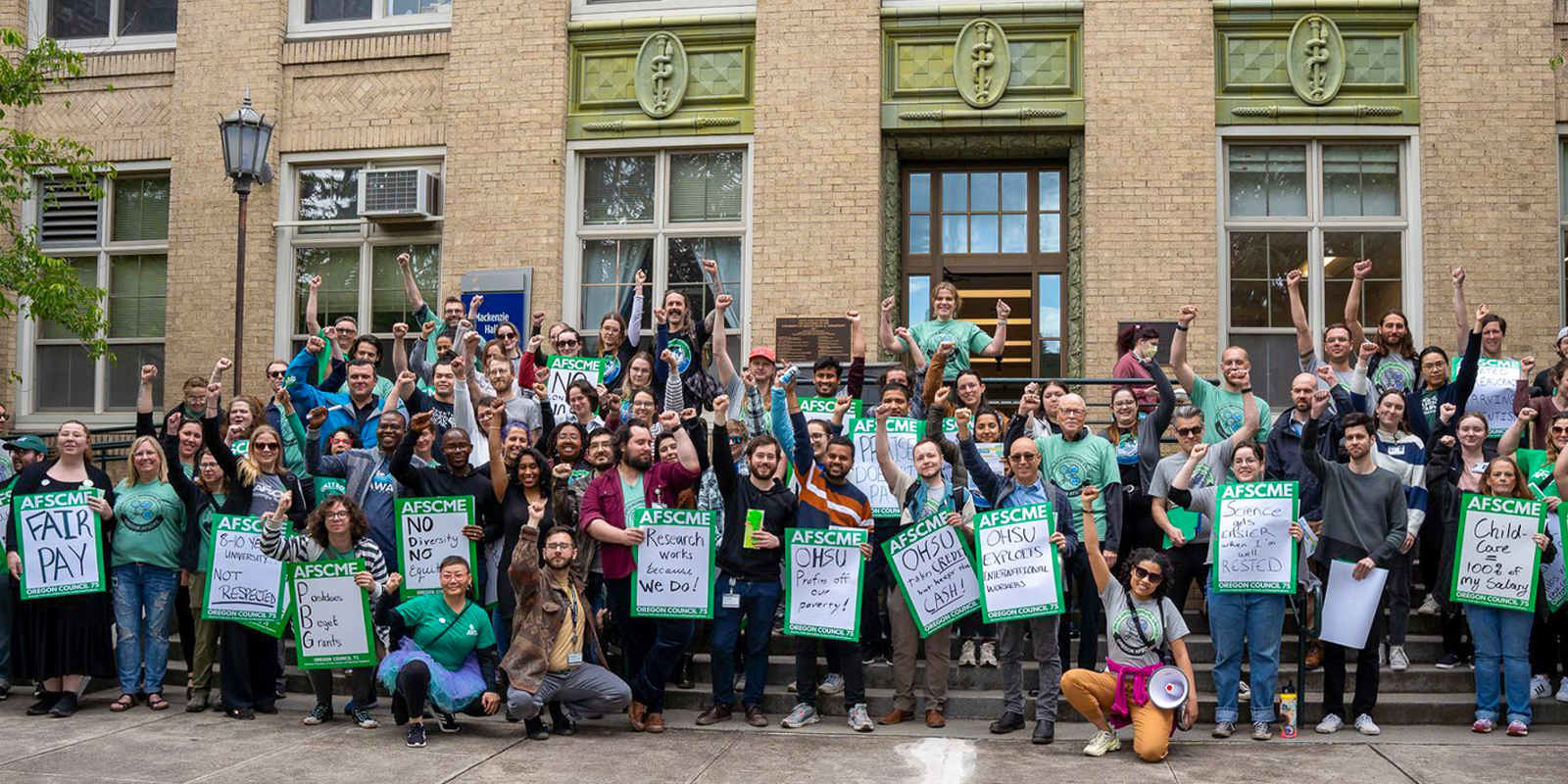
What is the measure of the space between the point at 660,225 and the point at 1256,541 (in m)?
8.31

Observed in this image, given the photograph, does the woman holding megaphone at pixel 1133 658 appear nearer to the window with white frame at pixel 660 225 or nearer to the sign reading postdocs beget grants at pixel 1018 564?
the sign reading postdocs beget grants at pixel 1018 564

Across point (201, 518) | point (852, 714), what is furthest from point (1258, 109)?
point (201, 518)

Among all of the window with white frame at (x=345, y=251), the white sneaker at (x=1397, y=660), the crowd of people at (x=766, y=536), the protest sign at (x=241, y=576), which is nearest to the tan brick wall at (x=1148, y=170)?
the crowd of people at (x=766, y=536)

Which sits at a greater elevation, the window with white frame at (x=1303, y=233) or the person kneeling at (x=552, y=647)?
the window with white frame at (x=1303, y=233)

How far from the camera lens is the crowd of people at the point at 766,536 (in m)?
9.22

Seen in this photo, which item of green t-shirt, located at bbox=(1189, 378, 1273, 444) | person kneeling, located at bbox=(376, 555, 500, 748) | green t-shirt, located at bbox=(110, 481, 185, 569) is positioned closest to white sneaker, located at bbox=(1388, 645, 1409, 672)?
green t-shirt, located at bbox=(1189, 378, 1273, 444)

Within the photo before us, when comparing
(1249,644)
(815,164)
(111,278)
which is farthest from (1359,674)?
A: (111,278)

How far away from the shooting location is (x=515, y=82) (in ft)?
51.6

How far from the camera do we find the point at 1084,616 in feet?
31.5

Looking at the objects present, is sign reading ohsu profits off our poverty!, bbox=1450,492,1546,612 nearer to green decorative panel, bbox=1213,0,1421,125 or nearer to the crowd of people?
the crowd of people

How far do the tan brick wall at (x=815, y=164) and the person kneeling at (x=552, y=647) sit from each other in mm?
6076

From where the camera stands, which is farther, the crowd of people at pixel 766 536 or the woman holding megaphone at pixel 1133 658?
the crowd of people at pixel 766 536

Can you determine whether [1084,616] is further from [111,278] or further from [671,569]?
[111,278]

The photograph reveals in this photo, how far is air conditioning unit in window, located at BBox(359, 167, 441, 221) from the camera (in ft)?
51.2
